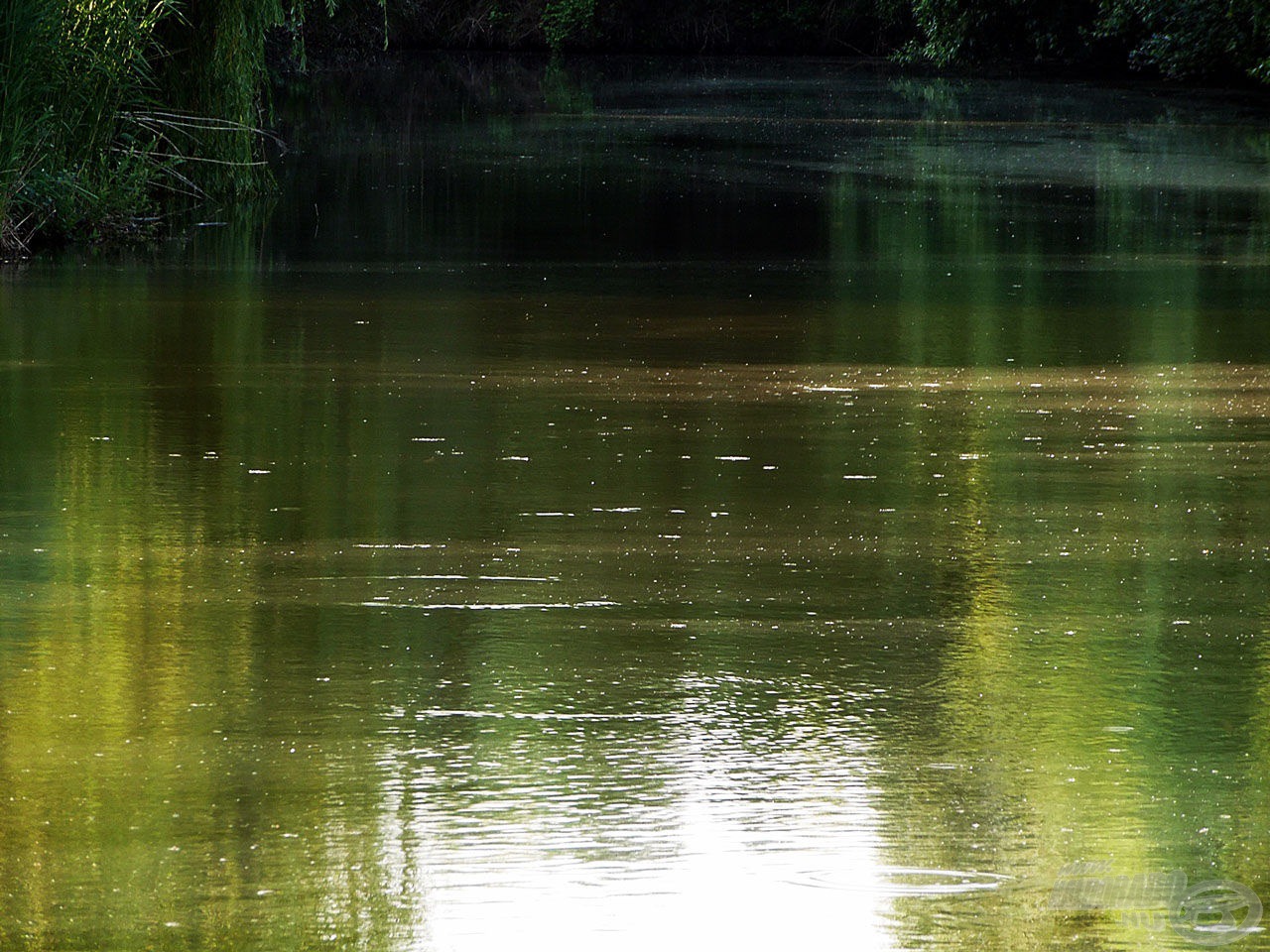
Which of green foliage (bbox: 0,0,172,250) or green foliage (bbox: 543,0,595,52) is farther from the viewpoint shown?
green foliage (bbox: 543,0,595,52)

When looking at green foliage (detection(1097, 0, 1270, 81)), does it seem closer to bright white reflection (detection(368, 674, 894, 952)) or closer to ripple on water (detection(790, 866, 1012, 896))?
bright white reflection (detection(368, 674, 894, 952))

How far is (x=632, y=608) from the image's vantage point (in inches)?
247

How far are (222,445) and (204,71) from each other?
10309 millimetres

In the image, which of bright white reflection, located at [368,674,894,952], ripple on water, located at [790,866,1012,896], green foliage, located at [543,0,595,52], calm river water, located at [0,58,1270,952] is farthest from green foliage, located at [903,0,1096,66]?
ripple on water, located at [790,866,1012,896]

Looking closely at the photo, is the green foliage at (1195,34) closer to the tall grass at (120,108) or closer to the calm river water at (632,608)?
the tall grass at (120,108)

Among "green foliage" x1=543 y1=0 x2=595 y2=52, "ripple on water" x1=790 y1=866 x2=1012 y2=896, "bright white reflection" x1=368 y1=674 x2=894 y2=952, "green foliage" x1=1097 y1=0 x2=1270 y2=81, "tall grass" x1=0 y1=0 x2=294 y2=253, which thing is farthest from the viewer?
"green foliage" x1=543 y1=0 x2=595 y2=52

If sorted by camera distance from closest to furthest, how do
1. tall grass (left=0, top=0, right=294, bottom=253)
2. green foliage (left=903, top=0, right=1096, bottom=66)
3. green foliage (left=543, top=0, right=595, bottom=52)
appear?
tall grass (left=0, top=0, right=294, bottom=253) < green foliage (left=903, top=0, right=1096, bottom=66) < green foliage (left=543, top=0, right=595, bottom=52)

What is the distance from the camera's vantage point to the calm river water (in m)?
4.30

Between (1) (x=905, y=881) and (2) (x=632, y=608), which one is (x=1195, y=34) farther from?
(1) (x=905, y=881)

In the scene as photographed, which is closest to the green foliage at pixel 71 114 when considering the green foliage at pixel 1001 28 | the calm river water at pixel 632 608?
the calm river water at pixel 632 608

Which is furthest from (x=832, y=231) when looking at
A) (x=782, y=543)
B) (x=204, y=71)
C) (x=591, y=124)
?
(x=591, y=124)

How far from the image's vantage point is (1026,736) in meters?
5.16

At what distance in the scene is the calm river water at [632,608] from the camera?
430cm

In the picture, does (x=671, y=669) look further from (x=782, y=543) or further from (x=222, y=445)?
(x=222, y=445)
